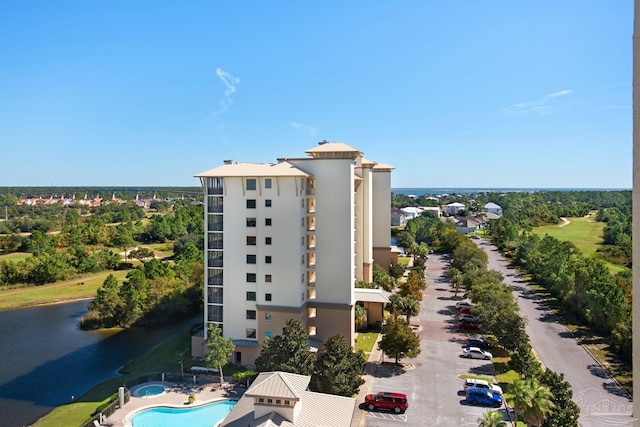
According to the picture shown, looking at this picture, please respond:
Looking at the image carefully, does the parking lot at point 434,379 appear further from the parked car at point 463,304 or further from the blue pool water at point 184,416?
the blue pool water at point 184,416

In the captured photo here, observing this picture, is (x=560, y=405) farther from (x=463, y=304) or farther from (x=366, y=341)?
(x=463, y=304)

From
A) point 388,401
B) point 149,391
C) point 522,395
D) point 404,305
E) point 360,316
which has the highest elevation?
point 522,395

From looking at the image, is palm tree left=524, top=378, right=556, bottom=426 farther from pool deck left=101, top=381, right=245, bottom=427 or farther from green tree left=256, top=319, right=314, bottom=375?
pool deck left=101, top=381, right=245, bottom=427

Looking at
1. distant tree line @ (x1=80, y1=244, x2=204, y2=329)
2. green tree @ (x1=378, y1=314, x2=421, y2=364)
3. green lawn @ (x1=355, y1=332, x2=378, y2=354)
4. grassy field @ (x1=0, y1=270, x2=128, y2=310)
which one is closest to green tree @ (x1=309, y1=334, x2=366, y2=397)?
green tree @ (x1=378, y1=314, x2=421, y2=364)

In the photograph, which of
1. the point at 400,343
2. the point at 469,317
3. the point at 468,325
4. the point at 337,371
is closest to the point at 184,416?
the point at 337,371

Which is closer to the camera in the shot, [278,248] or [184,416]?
[184,416]

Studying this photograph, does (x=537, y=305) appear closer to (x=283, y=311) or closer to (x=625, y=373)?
(x=625, y=373)

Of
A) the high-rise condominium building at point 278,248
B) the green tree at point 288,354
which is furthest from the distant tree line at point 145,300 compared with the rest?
the green tree at point 288,354
